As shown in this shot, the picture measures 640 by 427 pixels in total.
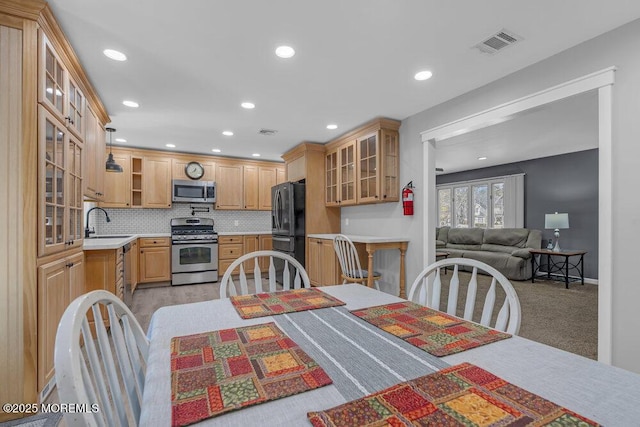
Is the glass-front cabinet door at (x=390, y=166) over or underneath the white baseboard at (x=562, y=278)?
over

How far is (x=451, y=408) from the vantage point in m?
0.65

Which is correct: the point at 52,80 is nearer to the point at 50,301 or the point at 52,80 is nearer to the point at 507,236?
the point at 50,301

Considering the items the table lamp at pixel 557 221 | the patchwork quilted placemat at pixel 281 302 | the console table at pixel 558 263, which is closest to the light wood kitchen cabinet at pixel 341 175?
the patchwork quilted placemat at pixel 281 302

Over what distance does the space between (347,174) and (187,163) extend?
3.01 m

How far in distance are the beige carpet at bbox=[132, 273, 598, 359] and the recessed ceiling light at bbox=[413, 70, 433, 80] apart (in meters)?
2.56

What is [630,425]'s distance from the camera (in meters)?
0.60

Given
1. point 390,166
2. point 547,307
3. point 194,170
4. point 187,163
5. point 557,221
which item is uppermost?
point 187,163

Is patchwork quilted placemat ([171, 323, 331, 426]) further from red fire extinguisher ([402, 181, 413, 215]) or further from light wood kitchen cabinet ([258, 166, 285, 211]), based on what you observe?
light wood kitchen cabinet ([258, 166, 285, 211])

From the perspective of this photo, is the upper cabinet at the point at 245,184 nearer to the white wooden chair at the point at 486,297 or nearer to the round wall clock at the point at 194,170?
the round wall clock at the point at 194,170

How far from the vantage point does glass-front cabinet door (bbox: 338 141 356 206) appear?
4363 mm

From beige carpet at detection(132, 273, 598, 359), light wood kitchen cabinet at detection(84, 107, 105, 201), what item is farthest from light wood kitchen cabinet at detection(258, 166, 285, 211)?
light wood kitchen cabinet at detection(84, 107, 105, 201)

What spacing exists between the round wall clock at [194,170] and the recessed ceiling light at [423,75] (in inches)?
168

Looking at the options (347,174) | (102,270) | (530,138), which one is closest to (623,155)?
(347,174)

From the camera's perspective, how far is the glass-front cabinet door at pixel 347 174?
14.3ft
